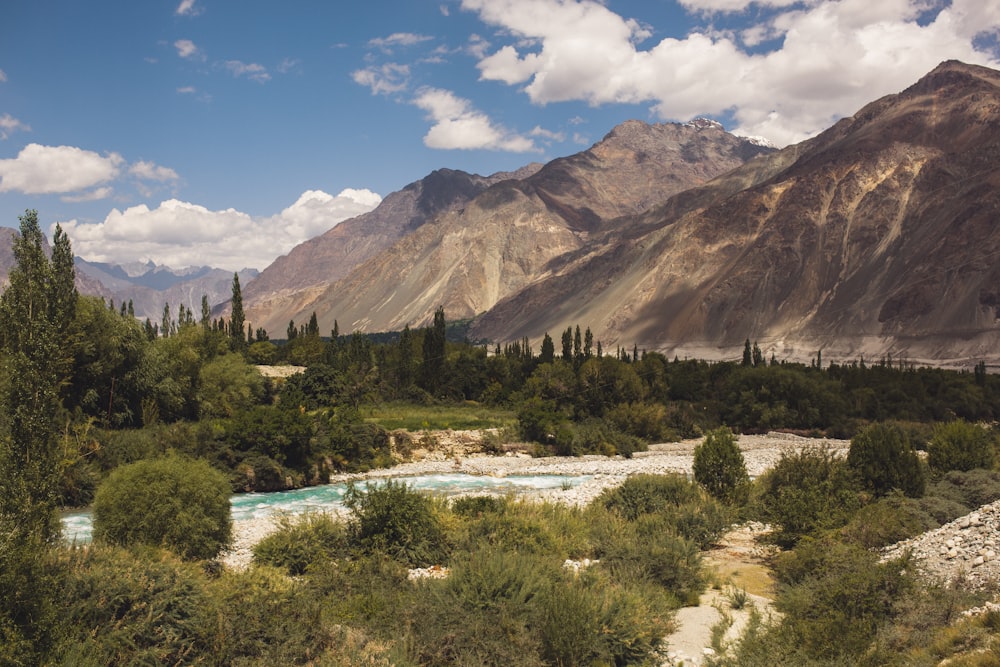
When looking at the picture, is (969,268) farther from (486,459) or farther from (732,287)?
(486,459)

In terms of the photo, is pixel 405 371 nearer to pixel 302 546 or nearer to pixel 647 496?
pixel 647 496

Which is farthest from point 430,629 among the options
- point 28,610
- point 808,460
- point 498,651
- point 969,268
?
Result: point 969,268

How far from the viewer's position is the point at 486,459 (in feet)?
139

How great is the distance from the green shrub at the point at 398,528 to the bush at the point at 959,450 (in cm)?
1825

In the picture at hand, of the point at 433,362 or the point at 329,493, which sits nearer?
the point at 329,493

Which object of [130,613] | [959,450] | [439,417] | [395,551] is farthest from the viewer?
[439,417]

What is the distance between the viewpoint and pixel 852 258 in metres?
147

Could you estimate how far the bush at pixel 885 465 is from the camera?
67.6ft

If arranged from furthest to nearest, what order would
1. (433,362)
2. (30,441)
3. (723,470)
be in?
(433,362)
(723,470)
(30,441)

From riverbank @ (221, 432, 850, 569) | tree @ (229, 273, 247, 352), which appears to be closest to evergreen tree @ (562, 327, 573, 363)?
riverbank @ (221, 432, 850, 569)

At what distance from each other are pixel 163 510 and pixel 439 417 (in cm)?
3415

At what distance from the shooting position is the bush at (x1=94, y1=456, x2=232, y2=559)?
54.4 feet

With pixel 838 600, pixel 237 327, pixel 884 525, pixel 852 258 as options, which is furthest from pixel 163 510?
pixel 852 258

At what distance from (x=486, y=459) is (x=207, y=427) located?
16.1 meters
